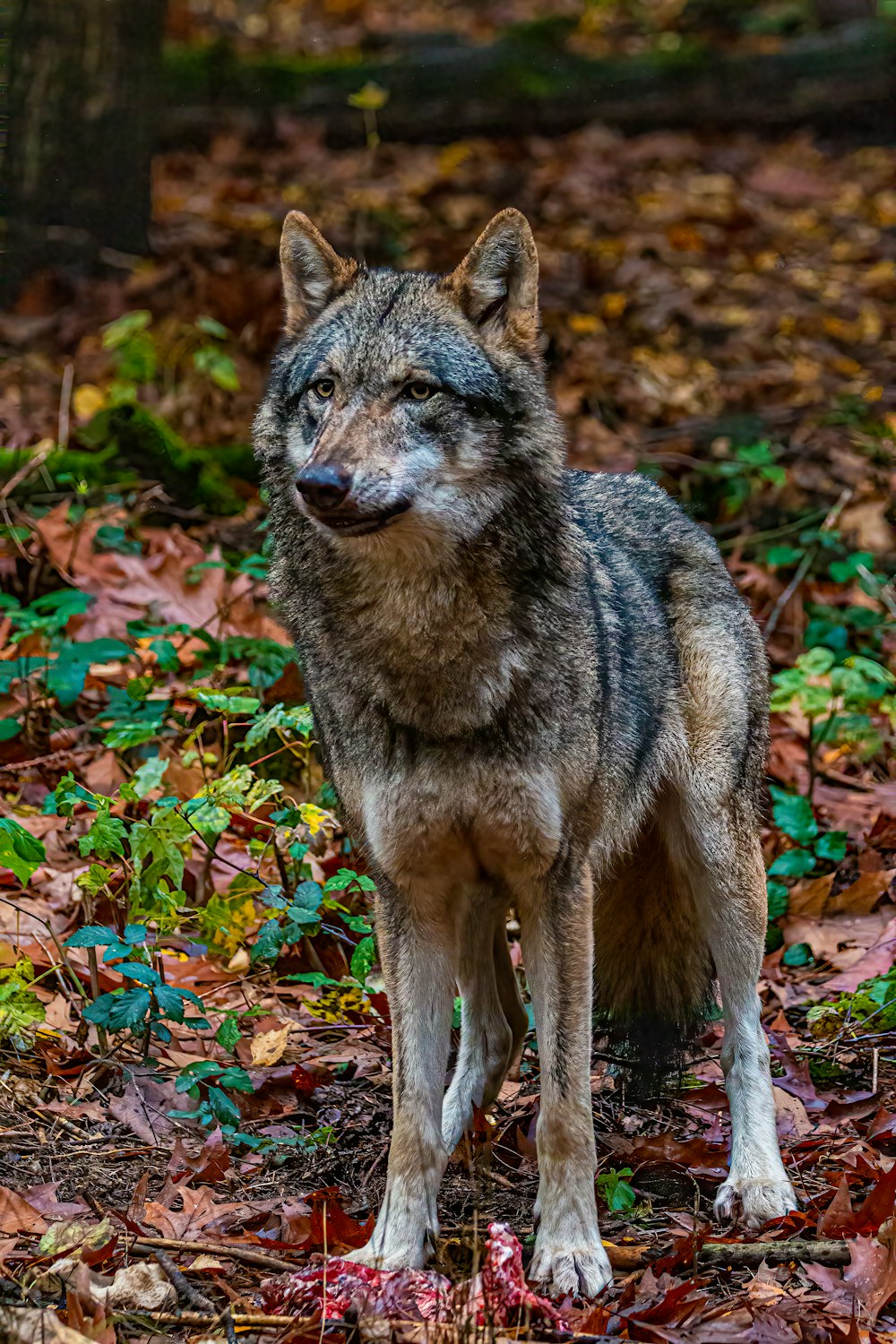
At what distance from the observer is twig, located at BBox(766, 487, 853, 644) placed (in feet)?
27.2

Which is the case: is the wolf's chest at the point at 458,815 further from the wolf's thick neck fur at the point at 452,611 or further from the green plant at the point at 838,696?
the green plant at the point at 838,696

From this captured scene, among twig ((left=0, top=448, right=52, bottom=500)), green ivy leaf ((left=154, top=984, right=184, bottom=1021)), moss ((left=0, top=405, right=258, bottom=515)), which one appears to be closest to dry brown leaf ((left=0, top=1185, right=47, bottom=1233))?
green ivy leaf ((left=154, top=984, right=184, bottom=1021))

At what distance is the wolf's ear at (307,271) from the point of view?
4.54 m

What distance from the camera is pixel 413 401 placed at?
4098 millimetres

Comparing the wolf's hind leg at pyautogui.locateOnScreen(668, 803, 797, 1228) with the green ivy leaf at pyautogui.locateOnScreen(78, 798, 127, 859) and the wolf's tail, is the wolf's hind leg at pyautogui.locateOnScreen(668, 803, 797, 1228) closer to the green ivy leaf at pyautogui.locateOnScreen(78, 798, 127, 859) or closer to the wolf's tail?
the wolf's tail

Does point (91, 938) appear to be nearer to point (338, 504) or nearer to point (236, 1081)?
point (236, 1081)

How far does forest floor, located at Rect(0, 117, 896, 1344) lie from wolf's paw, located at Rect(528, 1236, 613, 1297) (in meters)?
0.06

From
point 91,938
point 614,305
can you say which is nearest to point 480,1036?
point 91,938

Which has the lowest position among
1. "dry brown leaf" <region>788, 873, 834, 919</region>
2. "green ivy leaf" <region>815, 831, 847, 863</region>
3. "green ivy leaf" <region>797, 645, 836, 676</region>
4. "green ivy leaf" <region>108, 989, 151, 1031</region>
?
"dry brown leaf" <region>788, 873, 834, 919</region>

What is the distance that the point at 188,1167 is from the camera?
4328 millimetres

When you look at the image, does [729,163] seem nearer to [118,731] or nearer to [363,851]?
[118,731]

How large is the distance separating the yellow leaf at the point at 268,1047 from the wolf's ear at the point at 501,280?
2.61 meters

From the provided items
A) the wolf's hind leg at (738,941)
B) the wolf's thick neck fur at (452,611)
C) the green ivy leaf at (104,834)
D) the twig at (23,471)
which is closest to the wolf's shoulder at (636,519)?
the wolf's thick neck fur at (452,611)

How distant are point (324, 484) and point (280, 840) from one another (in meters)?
2.66
